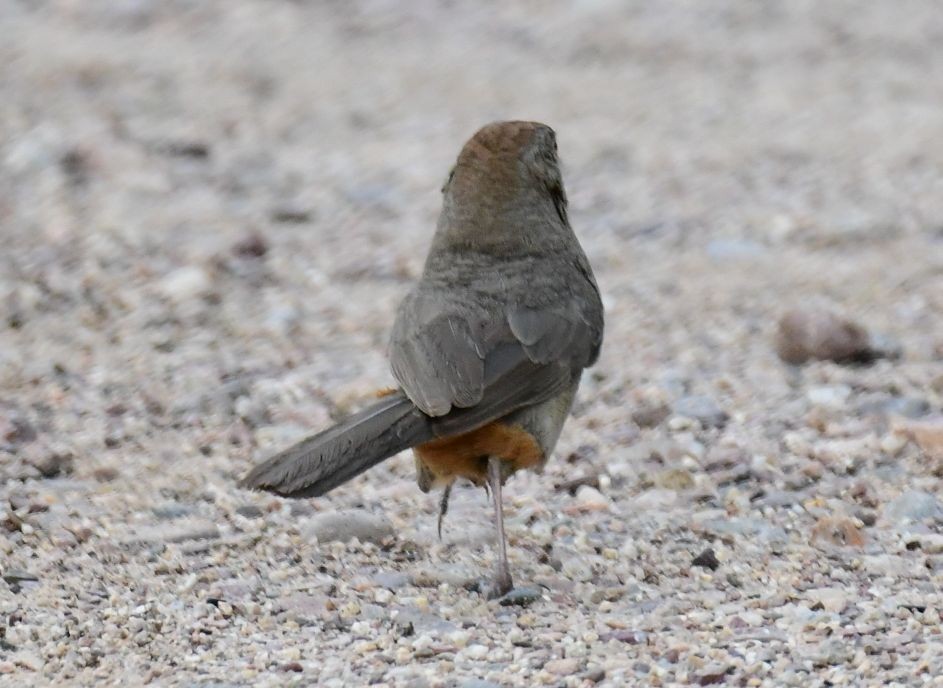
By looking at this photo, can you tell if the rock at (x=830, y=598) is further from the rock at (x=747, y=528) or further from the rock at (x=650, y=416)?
the rock at (x=650, y=416)

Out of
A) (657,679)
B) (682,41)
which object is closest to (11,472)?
(657,679)

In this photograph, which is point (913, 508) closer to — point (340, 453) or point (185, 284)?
point (340, 453)

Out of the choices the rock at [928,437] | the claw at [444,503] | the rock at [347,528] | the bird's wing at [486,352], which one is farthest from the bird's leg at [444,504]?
the rock at [928,437]

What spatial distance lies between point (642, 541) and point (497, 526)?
19.2 inches

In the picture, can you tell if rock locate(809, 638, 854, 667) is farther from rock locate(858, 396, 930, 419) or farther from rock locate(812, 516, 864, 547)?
rock locate(858, 396, 930, 419)

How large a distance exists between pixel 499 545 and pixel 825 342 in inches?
92.2

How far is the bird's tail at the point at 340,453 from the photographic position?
4340 millimetres

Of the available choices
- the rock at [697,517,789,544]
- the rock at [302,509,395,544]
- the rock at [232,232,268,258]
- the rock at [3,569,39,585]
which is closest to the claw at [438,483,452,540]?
the rock at [302,509,395,544]

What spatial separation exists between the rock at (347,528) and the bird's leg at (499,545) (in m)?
0.39

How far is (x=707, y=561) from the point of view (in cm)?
469

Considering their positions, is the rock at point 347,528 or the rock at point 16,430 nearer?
the rock at point 347,528

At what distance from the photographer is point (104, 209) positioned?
7742 mm

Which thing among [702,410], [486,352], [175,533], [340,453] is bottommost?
[702,410]

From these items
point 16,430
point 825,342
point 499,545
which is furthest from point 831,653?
point 16,430
